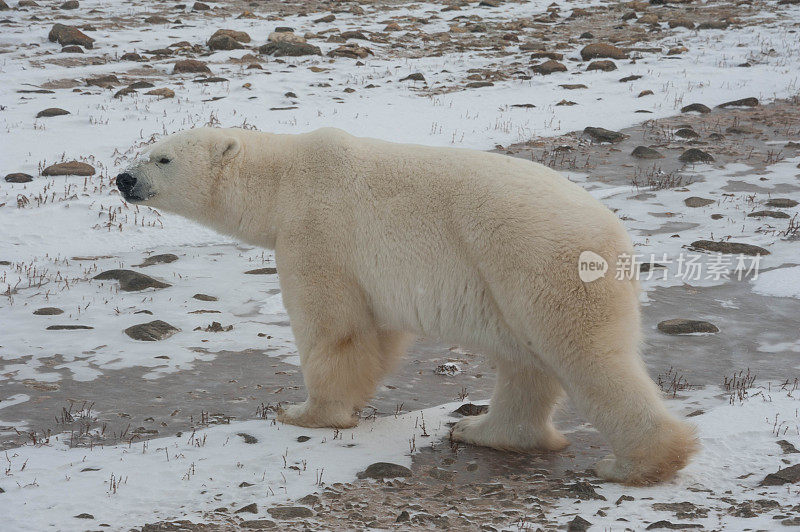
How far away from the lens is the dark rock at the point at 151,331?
7398 mm

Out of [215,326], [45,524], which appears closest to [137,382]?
[215,326]

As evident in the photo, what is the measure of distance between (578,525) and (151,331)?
4.62 metres

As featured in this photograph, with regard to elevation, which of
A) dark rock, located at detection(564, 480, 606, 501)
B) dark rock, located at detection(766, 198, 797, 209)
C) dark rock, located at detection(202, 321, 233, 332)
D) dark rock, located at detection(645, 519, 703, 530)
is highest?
dark rock, located at detection(766, 198, 797, 209)

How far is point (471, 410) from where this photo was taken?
19.5ft

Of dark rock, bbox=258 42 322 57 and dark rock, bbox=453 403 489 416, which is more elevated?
dark rock, bbox=258 42 322 57

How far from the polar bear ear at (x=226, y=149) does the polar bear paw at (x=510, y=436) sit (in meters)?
2.39

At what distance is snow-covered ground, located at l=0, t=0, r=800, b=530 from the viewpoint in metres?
4.64

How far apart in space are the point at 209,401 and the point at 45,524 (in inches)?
82.3

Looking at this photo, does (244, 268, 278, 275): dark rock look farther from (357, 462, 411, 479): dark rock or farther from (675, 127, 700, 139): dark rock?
(675, 127, 700, 139): dark rock

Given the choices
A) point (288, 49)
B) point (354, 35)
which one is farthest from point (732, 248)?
point (354, 35)

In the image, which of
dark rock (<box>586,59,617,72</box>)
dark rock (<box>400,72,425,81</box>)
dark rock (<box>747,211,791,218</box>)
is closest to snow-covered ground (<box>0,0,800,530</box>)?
dark rock (<box>747,211,791,218</box>)

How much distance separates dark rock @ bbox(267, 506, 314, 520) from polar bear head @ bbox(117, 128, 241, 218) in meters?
2.39

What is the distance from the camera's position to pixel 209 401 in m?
6.14

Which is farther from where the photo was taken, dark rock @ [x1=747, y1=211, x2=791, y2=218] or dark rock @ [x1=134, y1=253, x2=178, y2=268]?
dark rock @ [x1=747, y1=211, x2=791, y2=218]
